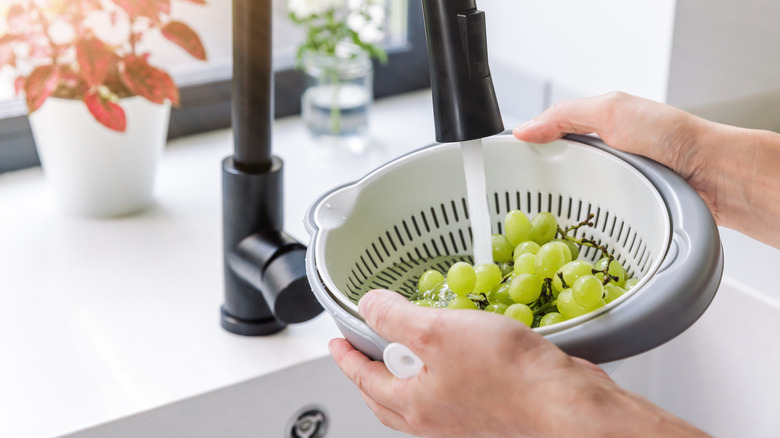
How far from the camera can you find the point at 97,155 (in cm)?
106

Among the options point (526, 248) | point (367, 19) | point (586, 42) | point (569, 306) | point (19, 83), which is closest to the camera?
point (569, 306)

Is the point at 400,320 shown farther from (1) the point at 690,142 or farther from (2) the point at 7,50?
(2) the point at 7,50

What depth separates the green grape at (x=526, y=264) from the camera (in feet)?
2.29

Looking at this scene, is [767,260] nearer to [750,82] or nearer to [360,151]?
[750,82]

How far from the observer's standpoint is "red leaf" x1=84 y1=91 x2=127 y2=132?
972 mm

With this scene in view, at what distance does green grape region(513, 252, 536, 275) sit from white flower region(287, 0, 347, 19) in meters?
0.69

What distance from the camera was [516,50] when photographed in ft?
4.46

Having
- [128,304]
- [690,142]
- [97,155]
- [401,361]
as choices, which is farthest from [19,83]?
[690,142]

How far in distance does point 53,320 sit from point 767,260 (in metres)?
0.85

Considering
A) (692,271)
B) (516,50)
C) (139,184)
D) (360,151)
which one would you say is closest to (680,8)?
(516,50)

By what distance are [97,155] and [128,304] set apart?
0.70ft

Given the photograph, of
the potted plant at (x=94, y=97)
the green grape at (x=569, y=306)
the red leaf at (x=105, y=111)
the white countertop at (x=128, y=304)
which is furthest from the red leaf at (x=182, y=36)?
the green grape at (x=569, y=306)

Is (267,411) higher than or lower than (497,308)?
lower

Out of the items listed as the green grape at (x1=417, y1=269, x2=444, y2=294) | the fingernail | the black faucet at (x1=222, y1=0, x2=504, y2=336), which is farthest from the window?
the fingernail
